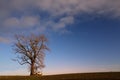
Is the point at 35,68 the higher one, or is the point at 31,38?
the point at 31,38

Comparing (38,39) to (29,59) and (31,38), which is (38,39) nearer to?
(31,38)

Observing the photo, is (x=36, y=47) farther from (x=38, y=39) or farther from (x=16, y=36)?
(x=16, y=36)

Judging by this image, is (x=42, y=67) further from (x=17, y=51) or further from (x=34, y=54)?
(x=17, y=51)

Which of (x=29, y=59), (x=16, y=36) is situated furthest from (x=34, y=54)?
(x=16, y=36)

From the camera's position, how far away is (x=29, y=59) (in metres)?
58.4

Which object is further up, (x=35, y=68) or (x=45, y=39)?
(x=45, y=39)

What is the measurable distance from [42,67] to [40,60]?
1987 mm

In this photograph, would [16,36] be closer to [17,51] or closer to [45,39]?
[17,51]

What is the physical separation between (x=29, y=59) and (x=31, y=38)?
5720 millimetres

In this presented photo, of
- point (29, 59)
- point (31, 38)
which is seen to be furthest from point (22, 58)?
point (31, 38)

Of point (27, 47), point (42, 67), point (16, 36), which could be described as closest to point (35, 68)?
point (42, 67)

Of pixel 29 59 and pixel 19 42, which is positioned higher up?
pixel 19 42

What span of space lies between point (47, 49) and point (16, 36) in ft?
30.6

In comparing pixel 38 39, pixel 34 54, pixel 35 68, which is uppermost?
pixel 38 39
